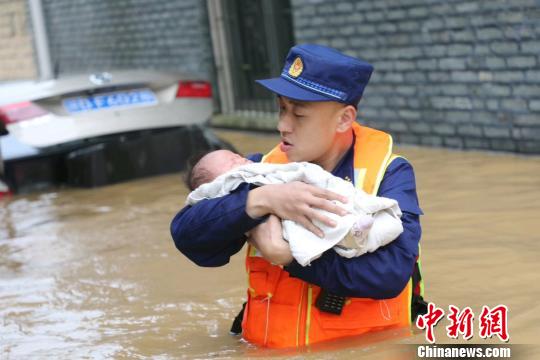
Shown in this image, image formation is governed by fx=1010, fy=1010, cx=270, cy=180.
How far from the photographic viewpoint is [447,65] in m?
8.85

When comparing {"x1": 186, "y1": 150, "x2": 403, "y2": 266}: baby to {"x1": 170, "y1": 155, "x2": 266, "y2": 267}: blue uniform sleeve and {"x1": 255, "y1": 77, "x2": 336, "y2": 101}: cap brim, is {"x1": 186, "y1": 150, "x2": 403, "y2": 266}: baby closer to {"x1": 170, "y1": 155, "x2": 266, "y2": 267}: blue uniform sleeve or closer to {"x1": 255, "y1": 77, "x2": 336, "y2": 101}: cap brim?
{"x1": 170, "y1": 155, "x2": 266, "y2": 267}: blue uniform sleeve

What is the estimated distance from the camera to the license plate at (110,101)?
8.87 metres

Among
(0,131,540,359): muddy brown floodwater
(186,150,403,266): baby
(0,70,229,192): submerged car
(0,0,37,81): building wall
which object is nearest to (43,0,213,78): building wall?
(0,0,37,81): building wall

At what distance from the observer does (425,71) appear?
9.13m

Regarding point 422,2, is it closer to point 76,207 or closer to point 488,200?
point 488,200

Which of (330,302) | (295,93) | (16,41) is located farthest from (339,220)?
(16,41)

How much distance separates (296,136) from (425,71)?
5.82 metres

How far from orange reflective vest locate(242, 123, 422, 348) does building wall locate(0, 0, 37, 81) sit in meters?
16.7

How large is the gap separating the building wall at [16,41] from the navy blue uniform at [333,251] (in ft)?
54.7

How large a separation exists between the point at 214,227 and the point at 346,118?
605mm

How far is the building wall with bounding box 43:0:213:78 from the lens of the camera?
517 inches

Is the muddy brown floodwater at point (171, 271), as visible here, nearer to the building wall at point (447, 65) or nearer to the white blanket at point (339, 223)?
the building wall at point (447, 65)

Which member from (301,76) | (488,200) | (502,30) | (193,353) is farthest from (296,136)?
(502,30)

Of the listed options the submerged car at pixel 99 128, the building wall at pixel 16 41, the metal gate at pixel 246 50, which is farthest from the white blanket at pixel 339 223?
the building wall at pixel 16 41
